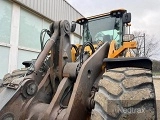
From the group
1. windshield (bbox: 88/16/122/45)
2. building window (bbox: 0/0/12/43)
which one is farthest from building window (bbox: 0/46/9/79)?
windshield (bbox: 88/16/122/45)

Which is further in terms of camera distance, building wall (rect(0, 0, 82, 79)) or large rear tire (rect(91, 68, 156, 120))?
building wall (rect(0, 0, 82, 79))

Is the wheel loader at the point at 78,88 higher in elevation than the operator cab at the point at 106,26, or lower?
lower

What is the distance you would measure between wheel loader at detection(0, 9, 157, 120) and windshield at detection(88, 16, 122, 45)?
871 mm

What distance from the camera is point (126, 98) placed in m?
A: 2.15

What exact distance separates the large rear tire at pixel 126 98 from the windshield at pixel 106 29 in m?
2.02

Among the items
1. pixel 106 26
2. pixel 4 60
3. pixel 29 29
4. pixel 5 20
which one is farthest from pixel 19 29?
pixel 106 26

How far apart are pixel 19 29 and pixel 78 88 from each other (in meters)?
7.51

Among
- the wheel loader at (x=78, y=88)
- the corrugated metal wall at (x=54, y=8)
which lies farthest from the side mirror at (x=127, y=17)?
the corrugated metal wall at (x=54, y=8)

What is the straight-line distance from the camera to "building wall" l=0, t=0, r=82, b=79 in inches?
332

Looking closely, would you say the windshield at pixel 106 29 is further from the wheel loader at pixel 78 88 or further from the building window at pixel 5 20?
the building window at pixel 5 20

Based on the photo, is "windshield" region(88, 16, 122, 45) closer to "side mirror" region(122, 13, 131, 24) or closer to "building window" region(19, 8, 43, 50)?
"side mirror" region(122, 13, 131, 24)

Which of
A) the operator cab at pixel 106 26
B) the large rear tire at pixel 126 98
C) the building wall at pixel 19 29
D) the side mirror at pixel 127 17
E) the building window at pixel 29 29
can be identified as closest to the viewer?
the large rear tire at pixel 126 98

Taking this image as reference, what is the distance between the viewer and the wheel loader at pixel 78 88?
2.16 m

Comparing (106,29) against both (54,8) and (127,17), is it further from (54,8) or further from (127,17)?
(54,8)
